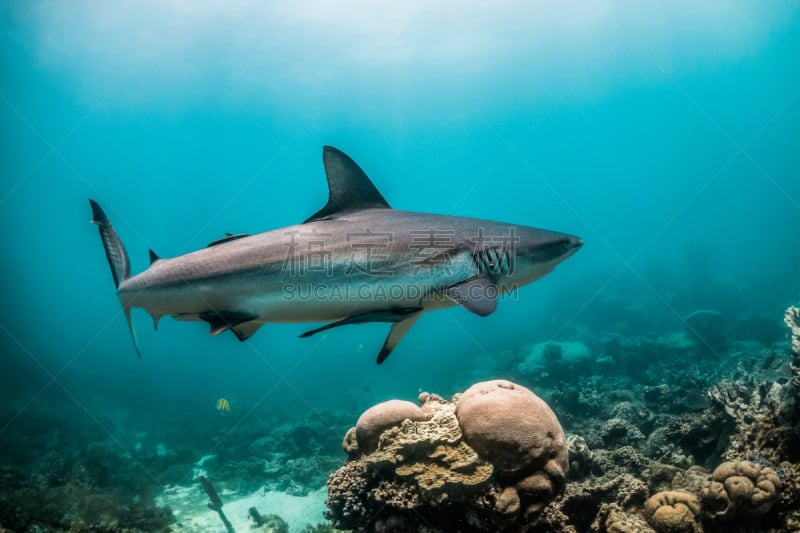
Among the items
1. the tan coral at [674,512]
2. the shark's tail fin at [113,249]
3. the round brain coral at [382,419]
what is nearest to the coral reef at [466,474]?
the round brain coral at [382,419]

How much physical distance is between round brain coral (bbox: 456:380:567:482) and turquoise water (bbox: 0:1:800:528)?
1832 centimetres

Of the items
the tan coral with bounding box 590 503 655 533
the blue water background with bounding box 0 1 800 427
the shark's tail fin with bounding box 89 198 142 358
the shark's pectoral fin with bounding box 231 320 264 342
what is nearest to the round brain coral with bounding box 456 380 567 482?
the tan coral with bounding box 590 503 655 533

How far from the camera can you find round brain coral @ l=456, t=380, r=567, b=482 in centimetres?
399

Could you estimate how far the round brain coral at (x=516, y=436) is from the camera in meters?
3.99

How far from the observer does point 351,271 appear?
3.60 m

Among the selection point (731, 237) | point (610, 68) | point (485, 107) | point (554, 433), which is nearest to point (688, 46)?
point (610, 68)

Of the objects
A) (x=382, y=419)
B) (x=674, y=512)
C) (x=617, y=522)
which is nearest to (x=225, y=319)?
(x=382, y=419)

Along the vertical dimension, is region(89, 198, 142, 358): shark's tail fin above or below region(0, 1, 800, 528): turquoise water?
below

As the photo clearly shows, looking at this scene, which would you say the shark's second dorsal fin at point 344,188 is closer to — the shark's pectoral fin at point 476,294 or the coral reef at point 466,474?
the shark's pectoral fin at point 476,294

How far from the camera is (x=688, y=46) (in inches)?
3132

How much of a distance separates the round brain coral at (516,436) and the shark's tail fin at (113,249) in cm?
450

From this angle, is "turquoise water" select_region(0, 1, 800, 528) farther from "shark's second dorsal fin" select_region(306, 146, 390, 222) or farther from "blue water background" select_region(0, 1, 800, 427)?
"shark's second dorsal fin" select_region(306, 146, 390, 222)

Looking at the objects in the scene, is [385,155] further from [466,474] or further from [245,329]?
[466,474]

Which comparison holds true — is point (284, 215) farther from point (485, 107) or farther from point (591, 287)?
point (591, 287)
